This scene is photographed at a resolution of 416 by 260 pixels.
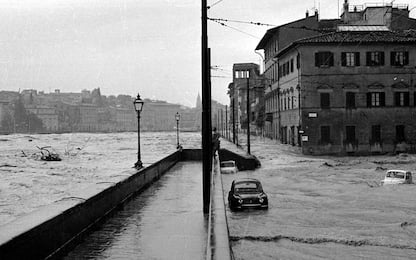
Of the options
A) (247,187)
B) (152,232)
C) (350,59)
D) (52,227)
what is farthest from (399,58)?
(52,227)

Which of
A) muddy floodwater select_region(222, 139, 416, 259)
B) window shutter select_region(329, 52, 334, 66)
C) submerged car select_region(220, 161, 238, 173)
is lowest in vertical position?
muddy floodwater select_region(222, 139, 416, 259)

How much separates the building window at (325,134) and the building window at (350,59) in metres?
7.03

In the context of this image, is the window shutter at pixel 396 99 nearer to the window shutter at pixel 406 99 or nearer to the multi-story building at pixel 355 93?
the multi-story building at pixel 355 93

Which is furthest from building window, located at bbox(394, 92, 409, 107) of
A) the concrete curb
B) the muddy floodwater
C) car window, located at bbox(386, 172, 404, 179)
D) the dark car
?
the concrete curb

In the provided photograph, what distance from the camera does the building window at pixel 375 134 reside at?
56750 millimetres

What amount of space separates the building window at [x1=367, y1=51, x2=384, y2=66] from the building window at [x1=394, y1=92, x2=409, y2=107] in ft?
12.4

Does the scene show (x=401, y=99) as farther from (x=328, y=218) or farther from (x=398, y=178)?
(x=328, y=218)

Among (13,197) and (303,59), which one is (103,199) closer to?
(13,197)

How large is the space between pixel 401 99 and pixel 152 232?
5125cm

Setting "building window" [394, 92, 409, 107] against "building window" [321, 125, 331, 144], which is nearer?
"building window" [321, 125, 331, 144]

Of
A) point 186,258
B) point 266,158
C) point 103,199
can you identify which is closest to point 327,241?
point 103,199

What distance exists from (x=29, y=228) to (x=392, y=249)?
50.0ft

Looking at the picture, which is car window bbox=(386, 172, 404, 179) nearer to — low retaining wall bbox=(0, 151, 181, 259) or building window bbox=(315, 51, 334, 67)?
building window bbox=(315, 51, 334, 67)

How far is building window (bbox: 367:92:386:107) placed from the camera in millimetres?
56781
